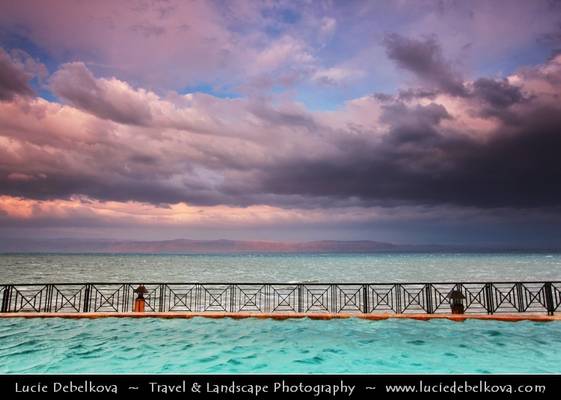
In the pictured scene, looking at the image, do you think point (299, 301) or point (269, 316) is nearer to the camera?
point (269, 316)

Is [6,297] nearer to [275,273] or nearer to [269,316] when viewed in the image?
[269,316]

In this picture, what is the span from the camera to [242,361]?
939 cm

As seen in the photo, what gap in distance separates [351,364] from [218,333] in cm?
506

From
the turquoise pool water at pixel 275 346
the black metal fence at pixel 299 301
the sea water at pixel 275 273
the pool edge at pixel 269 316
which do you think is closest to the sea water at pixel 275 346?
the turquoise pool water at pixel 275 346

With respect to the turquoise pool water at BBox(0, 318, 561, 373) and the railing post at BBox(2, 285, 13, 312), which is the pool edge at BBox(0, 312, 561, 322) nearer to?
the turquoise pool water at BBox(0, 318, 561, 373)

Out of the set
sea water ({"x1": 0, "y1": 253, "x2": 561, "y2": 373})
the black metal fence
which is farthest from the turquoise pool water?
the black metal fence

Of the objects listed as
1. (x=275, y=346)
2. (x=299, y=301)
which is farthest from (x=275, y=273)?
(x=275, y=346)

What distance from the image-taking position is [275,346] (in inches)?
423

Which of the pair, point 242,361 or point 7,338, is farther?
point 7,338

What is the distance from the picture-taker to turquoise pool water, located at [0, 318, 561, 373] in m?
8.89

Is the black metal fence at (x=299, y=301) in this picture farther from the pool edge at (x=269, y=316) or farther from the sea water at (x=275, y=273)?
the sea water at (x=275, y=273)
